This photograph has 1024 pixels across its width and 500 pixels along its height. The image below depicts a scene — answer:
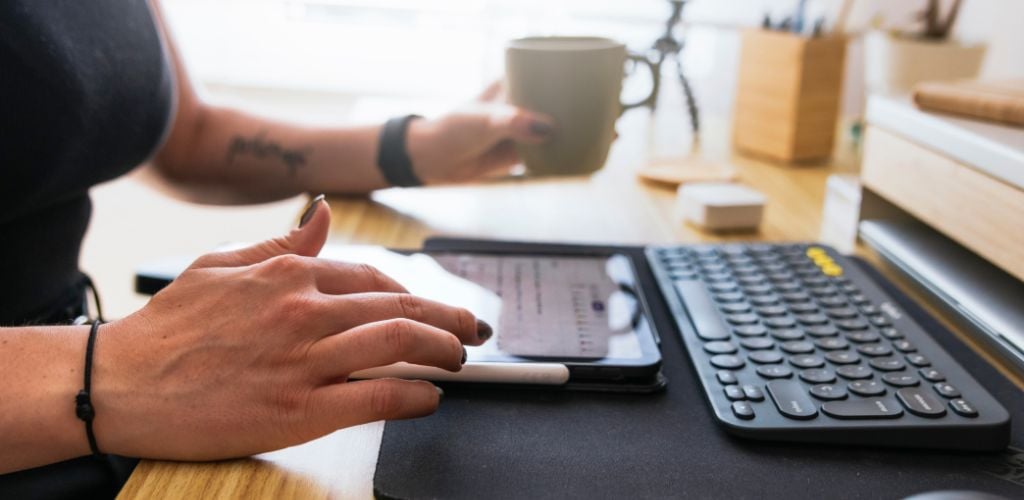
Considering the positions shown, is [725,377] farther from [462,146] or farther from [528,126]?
[462,146]

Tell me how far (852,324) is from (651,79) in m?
0.34

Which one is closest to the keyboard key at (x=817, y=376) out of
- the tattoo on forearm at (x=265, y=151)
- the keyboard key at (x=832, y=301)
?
the keyboard key at (x=832, y=301)

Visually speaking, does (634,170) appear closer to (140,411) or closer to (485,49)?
(140,411)

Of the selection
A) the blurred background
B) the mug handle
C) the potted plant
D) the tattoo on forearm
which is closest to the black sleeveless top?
the tattoo on forearm

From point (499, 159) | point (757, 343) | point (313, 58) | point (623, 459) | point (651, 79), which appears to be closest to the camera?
point (623, 459)

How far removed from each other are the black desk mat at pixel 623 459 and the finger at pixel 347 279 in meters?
0.08

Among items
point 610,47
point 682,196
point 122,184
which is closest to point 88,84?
point 610,47

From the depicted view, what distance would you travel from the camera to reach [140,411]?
0.40 m

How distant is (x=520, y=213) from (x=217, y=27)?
1562mm

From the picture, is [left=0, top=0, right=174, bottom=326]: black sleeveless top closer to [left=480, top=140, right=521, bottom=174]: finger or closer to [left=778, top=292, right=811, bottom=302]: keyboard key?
[left=480, top=140, right=521, bottom=174]: finger

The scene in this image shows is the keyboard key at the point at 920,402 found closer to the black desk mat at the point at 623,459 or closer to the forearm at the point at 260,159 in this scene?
the black desk mat at the point at 623,459

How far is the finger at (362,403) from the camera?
1.31 ft

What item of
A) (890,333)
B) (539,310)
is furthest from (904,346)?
(539,310)

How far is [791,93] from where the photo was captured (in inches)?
40.2
